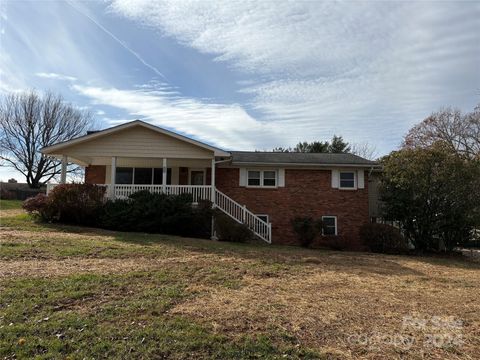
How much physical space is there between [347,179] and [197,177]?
315 inches

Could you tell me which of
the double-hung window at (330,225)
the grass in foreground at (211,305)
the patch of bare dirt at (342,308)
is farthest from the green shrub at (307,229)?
the patch of bare dirt at (342,308)

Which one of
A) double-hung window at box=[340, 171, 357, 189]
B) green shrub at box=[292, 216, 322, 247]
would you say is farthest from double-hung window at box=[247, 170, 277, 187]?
double-hung window at box=[340, 171, 357, 189]

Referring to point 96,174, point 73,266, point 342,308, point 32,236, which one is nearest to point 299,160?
point 96,174

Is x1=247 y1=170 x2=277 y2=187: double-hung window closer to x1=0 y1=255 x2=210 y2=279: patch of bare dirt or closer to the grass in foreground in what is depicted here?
the grass in foreground

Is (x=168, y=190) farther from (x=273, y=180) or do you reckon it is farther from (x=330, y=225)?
(x=330, y=225)

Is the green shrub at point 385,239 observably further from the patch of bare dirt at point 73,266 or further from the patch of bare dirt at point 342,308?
the patch of bare dirt at point 73,266

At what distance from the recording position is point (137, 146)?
18.3m

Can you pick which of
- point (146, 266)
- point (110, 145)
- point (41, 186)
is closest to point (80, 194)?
point (110, 145)

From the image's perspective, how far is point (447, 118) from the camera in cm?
3553

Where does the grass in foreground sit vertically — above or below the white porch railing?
below

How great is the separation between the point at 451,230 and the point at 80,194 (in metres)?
15.3

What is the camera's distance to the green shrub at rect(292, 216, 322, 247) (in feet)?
57.9

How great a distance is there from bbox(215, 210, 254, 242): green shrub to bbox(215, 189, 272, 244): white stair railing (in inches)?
41.3

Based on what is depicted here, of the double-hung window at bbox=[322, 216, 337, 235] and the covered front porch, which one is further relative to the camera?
the covered front porch
